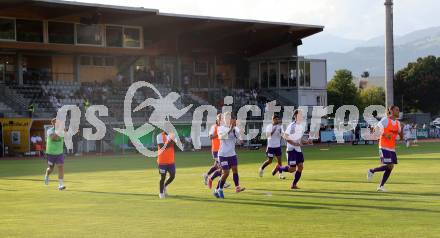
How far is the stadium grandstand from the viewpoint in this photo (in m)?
52.2

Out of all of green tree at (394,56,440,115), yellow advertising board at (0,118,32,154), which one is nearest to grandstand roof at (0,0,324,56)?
yellow advertising board at (0,118,32,154)

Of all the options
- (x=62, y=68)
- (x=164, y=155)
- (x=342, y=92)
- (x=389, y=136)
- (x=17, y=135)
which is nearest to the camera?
(x=164, y=155)

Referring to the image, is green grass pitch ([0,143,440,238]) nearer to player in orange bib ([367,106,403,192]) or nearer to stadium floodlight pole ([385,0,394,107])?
player in orange bib ([367,106,403,192])

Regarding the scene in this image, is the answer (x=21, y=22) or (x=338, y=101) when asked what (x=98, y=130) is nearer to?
(x=21, y=22)

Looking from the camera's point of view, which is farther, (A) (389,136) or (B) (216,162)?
(B) (216,162)

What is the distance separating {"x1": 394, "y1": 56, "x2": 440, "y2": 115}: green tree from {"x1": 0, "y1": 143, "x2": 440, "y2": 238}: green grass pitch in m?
77.4

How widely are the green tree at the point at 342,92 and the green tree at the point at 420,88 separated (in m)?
6.11

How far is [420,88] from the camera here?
332ft

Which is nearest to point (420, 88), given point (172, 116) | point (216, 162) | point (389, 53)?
point (389, 53)

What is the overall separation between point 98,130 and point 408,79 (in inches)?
2459

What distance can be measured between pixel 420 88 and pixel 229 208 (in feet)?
293

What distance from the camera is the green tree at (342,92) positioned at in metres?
99.1

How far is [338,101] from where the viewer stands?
98.8 metres

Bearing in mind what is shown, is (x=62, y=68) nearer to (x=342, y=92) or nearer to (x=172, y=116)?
(x=172, y=116)
